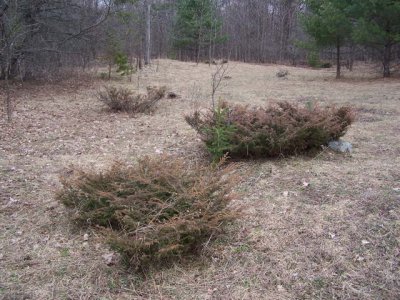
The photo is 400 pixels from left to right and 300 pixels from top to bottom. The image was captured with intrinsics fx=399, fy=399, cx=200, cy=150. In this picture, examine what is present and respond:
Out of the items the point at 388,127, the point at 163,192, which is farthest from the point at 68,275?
the point at 388,127

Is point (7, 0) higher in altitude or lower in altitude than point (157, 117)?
higher

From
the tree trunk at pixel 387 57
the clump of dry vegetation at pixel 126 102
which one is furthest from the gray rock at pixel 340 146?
the tree trunk at pixel 387 57

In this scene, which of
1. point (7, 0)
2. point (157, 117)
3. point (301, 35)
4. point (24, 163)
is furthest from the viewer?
point (301, 35)

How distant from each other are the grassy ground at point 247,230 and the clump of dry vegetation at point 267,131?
186 mm

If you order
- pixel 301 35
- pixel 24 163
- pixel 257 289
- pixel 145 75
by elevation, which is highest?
pixel 301 35

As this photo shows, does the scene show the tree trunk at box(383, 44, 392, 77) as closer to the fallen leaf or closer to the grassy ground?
the grassy ground

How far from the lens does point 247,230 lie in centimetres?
320

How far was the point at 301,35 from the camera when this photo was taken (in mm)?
25812

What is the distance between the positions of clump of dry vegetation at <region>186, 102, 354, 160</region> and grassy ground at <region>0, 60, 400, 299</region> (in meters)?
0.19

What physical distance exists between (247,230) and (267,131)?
1.62 meters

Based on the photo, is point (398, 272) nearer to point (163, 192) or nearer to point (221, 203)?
point (221, 203)

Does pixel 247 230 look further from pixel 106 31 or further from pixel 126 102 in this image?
pixel 106 31

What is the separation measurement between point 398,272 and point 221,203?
1.28 metres

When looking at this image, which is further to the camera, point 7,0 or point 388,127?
point 7,0
